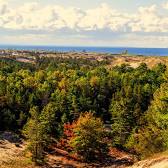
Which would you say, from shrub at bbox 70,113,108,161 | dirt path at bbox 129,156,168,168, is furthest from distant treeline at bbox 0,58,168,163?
dirt path at bbox 129,156,168,168

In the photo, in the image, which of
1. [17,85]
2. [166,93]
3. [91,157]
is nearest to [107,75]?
[17,85]

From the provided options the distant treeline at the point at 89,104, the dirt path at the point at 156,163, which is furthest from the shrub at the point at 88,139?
the dirt path at the point at 156,163

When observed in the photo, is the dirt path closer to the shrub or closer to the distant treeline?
the distant treeline

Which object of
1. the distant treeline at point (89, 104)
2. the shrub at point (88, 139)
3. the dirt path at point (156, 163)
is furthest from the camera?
the shrub at point (88, 139)

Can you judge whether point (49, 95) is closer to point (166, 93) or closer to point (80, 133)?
point (80, 133)

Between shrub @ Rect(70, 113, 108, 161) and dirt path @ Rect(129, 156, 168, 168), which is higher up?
dirt path @ Rect(129, 156, 168, 168)

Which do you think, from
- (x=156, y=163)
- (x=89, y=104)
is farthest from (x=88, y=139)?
(x=156, y=163)

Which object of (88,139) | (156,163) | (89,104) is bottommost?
(88,139)

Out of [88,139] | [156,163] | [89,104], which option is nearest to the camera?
[156,163]

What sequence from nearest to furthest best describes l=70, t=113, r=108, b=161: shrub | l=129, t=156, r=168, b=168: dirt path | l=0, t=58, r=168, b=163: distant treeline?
l=129, t=156, r=168, b=168: dirt path < l=0, t=58, r=168, b=163: distant treeline < l=70, t=113, r=108, b=161: shrub

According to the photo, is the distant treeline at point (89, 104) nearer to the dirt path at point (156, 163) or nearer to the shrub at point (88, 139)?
the shrub at point (88, 139)

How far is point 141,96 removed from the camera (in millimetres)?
121812

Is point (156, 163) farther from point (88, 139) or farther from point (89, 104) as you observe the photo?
point (89, 104)

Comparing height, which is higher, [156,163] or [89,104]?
[156,163]
